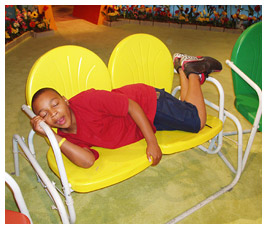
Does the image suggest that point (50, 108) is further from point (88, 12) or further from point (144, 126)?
point (88, 12)

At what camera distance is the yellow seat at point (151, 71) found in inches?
68.3

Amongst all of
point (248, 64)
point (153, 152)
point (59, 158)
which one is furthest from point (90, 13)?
point (59, 158)

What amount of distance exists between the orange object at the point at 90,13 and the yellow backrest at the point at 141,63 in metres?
3.99

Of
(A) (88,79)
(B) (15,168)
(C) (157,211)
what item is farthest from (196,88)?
(B) (15,168)

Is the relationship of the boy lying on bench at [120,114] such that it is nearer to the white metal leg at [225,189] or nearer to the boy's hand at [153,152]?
the boy's hand at [153,152]

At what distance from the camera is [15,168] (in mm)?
2082

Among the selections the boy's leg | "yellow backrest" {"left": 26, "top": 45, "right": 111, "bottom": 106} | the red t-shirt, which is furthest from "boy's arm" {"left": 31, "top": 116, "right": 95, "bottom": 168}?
the boy's leg

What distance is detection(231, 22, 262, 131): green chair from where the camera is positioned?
77.1 inches

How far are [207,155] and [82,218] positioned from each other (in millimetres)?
1016

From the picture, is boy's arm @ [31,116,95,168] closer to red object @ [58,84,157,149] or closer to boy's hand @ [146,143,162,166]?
red object @ [58,84,157,149]

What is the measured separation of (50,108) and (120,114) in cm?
35

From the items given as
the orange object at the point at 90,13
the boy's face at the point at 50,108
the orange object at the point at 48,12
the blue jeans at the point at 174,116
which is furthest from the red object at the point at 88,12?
the boy's face at the point at 50,108

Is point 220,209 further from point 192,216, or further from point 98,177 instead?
point 98,177

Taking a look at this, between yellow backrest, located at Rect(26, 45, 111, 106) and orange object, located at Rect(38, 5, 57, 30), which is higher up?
yellow backrest, located at Rect(26, 45, 111, 106)
